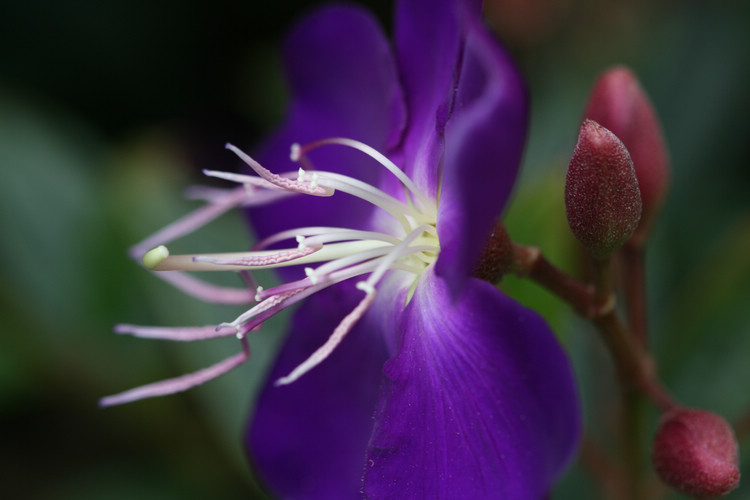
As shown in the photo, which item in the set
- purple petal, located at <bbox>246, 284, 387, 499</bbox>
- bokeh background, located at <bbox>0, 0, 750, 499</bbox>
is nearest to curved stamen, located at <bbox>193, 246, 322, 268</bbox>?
purple petal, located at <bbox>246, 284, 387, 499</bbox>

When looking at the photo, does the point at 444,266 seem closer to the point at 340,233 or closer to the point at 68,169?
the point at 340,233

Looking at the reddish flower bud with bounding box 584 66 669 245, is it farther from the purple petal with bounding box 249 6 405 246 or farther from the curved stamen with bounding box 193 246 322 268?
the curved stamen with bounding box 193 246 322 268

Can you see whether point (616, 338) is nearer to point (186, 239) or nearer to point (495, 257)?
point (495, 257)

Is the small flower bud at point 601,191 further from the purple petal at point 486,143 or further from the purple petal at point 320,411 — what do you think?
the purple petal at point 320,411

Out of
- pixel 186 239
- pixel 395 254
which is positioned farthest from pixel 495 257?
pixel 186 239

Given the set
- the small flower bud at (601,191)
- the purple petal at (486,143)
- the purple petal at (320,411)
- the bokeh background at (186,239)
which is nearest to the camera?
the purple petal at (486,143)

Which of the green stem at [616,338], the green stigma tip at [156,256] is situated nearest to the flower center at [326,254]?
the green stigma tip at [156,256]

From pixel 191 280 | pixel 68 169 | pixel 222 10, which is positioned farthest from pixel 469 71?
pixel 222 10
